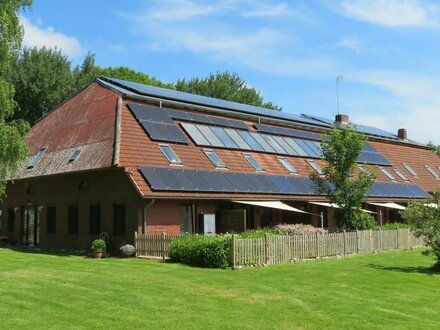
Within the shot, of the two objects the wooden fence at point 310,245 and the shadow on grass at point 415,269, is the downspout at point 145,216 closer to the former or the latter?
the wooden fence at point 310,245

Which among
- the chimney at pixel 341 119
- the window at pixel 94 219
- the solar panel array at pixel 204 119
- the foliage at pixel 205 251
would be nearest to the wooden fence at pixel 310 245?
the foliage at pixel 205 251

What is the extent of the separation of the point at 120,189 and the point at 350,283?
12.5 m

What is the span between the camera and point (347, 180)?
87.5ft

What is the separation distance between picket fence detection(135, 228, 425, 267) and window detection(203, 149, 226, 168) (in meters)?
6.73

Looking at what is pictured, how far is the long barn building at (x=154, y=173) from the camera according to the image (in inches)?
957

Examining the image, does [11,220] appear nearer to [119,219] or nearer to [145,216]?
[119,219]

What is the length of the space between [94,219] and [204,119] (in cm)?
905

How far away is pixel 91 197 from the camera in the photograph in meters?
26.2

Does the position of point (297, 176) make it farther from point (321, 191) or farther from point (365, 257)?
point (365, 257)

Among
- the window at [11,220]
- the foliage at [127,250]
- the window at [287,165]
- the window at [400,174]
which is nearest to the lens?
the foliage at [127,250]

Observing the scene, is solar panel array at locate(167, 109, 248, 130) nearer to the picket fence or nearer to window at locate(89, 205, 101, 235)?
window at locate(89, 205, 101, 235)

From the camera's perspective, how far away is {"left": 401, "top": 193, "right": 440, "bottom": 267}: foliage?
19984mm

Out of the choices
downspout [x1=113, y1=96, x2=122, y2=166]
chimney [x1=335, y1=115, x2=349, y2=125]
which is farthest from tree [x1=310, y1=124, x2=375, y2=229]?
chimney [x1=335, y1=115, x2=349, y2=125]

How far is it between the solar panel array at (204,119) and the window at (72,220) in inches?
288
